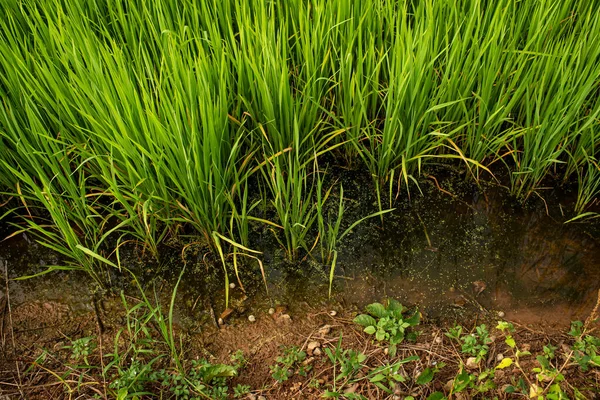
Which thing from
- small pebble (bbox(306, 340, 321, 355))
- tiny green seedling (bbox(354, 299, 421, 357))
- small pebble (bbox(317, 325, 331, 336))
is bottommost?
small pebble (bbox(306, 340, 321, 355))

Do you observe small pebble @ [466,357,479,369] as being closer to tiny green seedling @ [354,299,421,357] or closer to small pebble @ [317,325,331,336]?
tiny green seedling @ [354,299,421,357]

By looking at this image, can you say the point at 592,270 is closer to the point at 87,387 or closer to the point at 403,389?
the point at 403,389

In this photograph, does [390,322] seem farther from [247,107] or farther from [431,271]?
[247,107]

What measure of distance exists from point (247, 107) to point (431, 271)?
0.85 m

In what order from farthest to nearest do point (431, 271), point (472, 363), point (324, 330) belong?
point (431, 271) → point (324, 330) → point (472, 363)

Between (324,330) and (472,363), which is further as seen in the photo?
(324,330)

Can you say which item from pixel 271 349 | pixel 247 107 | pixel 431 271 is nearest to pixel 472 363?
pixel 431 271

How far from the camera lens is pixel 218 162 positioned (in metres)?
1.50

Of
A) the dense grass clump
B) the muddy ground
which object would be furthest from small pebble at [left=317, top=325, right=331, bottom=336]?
the dense grass clump

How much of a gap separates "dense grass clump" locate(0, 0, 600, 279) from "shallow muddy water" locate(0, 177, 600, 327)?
10cm

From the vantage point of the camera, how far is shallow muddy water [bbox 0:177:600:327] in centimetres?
154

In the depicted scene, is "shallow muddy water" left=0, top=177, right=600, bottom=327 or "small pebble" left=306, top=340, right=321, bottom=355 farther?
"shallow muddy water" left=0, top=177, right=600, bottom=327

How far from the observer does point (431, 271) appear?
5.34 feet

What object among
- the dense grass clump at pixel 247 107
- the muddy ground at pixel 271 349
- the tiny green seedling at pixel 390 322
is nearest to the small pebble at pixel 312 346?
the muddy ground at pixel 271 349
